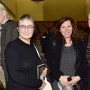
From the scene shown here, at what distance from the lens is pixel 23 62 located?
58.1 inches

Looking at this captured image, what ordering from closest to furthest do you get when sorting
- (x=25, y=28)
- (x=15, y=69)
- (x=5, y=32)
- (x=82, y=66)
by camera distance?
1. (x=15, y=69)
2. (x=25, y=28)
3. (x=5, y=32)
4. (x=82, y=66)

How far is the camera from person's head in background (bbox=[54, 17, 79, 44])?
215cm

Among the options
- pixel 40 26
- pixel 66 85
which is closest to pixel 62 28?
pixel 66 85

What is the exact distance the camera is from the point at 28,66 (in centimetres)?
149

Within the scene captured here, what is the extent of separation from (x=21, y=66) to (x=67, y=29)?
0.92 metres

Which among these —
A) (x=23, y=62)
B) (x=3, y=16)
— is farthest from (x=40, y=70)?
(x=3, y=16)

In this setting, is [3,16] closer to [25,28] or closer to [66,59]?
[25,28]

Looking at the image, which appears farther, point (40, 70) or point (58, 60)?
point (58, 60)

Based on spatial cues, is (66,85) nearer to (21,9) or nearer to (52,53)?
(52,53)

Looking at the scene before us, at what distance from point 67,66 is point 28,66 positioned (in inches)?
29.6

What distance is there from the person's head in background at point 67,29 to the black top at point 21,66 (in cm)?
71

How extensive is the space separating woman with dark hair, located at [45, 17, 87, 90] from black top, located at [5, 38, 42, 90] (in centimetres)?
61

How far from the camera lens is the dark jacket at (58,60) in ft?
7.02

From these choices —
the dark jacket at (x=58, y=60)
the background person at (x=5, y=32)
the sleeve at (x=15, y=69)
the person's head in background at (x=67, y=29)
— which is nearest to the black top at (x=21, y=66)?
the sleeve at (x=15, y=69)
